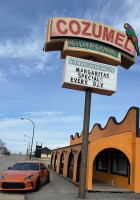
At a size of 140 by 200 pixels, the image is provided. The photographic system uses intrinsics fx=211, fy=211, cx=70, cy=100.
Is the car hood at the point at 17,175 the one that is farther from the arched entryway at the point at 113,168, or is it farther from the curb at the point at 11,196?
the arched entryway at the point at 113,168

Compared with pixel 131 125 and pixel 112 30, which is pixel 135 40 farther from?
pixel 131 125

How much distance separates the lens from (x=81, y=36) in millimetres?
11680

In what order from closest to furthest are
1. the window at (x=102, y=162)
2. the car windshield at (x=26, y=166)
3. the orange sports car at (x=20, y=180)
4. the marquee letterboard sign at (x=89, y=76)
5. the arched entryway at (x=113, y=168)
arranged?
the orange sports car at (x=20, y=180), the marquee letterboard sign at (x=89, y=76), the car windshield at (x=26, y=166), the arched entryway at (x=113, y=168), the window at (x=102, y=162)

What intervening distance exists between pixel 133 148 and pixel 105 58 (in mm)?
5765

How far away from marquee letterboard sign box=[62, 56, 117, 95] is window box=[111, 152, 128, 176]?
561 cm

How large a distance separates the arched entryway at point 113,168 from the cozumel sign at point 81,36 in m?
7.08

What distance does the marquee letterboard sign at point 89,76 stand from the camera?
11.3 metres

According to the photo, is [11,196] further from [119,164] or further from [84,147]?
[119,164]

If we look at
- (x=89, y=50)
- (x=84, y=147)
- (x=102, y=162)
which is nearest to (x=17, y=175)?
(x=84, y=147)

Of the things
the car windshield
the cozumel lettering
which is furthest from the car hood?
the cozumel lettering

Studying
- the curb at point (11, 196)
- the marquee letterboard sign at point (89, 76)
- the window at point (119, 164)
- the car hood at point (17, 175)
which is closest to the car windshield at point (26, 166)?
the car hood at point (17, 175)

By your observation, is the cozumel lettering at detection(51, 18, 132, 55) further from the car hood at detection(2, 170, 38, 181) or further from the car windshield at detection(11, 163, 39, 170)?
the car windshield at detection(11, 163, 39, 170)

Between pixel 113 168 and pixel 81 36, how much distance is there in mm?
10202

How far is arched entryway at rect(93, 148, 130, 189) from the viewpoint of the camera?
14.0 meters
